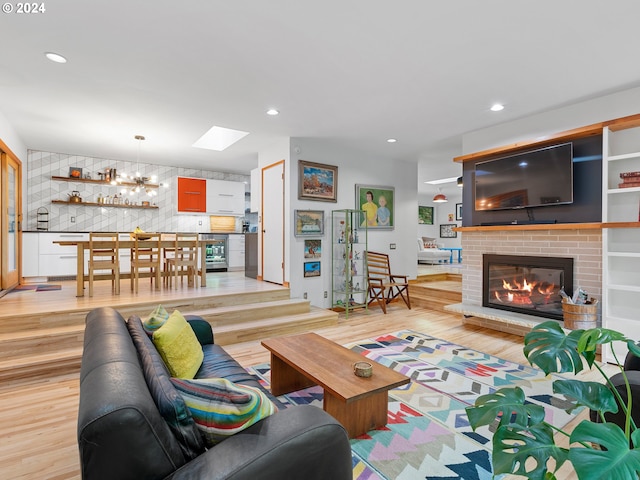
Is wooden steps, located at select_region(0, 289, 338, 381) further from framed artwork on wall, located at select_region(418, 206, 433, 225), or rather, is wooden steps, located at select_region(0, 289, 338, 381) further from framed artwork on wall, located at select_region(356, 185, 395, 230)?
framed artwork on wall, located at select_region(418, 206, 433, 225)

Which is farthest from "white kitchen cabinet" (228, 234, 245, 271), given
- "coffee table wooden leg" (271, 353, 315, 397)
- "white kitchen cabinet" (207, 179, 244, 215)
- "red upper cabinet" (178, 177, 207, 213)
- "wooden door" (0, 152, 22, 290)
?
"coffee table wooden leg" (271, 353, 315, 397)

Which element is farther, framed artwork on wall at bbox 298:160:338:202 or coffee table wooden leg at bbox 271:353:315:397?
framed artwork on wall at bbox 298:160:338:202

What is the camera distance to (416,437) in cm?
215

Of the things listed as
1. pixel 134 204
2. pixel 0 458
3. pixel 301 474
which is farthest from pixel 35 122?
pixel 301 474

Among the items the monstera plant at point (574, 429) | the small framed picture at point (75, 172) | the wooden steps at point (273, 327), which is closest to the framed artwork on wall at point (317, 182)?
the wooden steps at point (273, 327)

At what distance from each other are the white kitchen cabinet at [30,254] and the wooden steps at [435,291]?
683 cm

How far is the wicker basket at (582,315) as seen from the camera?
3428mm

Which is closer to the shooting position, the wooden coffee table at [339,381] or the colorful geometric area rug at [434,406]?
the colorful geometric area rug at [434,406]

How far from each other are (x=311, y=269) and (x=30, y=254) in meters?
4.98

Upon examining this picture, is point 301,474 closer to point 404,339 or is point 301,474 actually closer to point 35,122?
point 404,339

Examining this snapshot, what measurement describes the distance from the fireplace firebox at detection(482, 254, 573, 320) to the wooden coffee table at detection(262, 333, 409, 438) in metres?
2.87

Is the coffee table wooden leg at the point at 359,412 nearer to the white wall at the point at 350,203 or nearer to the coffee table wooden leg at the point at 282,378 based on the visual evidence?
the coffee table wooden leg at the point at 282,378

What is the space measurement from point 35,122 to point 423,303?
6.55m

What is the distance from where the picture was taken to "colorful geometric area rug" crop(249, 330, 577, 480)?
189 cm
